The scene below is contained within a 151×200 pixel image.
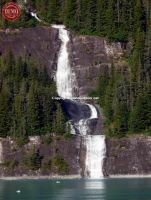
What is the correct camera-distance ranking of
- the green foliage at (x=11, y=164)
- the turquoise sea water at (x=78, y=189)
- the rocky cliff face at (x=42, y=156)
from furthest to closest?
the green foliage at (x=11, y=164), the rocky cliff face at (x=42, y=156), the turquoise sea water at (x=78, y=189)

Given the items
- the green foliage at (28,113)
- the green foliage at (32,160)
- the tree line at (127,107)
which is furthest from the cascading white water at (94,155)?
the green foliage at (32,160)

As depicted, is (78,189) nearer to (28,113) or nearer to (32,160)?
(32,160)

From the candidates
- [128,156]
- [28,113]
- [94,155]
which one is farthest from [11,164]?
[128,156]

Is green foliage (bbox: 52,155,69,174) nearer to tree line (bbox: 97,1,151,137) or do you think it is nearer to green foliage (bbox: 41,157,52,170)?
green foliage (bbox: 41,157,52,170)

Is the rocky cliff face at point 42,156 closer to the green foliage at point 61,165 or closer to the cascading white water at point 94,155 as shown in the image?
the green foliage at point 61,165

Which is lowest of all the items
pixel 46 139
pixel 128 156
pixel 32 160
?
pixel 32 160

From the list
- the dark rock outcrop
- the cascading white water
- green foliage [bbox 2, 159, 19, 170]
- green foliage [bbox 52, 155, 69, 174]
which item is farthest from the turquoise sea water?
the cascading white water

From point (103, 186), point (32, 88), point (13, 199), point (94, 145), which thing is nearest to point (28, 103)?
point (32, 88)
